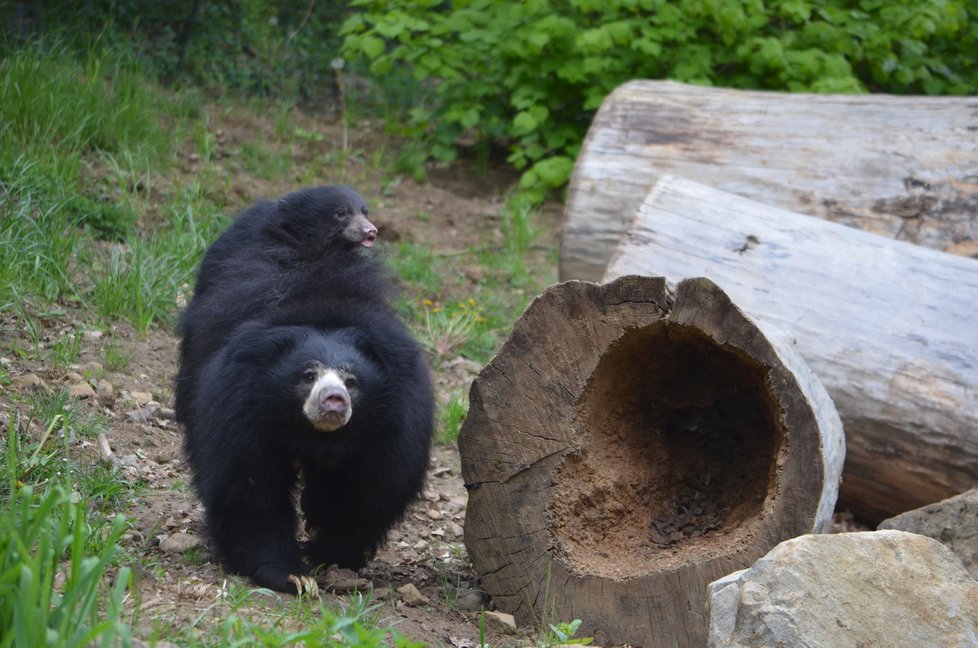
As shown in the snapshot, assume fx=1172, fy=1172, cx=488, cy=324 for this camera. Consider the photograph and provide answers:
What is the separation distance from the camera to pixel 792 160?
5.98 m

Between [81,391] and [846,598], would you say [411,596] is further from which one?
[81,391]

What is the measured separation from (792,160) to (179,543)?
12.0ft

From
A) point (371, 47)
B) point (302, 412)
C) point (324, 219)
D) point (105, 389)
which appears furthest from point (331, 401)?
point (371, 47)

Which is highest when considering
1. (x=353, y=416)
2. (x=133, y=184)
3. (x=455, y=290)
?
(x=353, y=416)

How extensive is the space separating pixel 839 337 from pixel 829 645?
1886 mm

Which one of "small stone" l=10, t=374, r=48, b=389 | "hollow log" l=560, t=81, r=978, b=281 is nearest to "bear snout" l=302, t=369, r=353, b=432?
"small stone" l=10, t=374, r=48, b=389

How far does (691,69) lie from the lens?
26.1 feet

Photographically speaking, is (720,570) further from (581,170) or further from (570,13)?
(570,13)

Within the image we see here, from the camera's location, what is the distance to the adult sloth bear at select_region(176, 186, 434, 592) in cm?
354

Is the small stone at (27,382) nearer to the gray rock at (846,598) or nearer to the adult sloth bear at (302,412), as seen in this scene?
the adult sloth bear at (302,412)

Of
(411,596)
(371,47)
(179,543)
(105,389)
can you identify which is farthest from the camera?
(371,47)

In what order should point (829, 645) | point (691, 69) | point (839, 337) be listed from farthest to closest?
point (691, 69)
point (839, 337)
point (829, 645)

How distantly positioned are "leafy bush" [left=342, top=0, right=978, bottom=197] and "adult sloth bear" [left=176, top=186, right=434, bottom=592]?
14.3 feet

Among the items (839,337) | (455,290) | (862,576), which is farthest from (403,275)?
(862,576)
